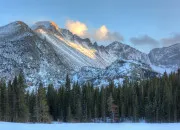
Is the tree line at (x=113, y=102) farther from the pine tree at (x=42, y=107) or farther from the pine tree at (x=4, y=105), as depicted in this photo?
the pine tree at (x=4, y=105)

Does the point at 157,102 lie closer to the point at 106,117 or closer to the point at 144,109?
the point at 144,109

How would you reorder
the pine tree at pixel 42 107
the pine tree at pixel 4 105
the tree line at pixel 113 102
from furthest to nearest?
the tree line at pixel 113 102, the pine tree at pixel 42 107, the pine tree at pixel 4 105

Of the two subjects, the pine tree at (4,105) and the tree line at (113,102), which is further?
the tree line at (113,102)

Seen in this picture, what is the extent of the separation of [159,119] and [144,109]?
919cm

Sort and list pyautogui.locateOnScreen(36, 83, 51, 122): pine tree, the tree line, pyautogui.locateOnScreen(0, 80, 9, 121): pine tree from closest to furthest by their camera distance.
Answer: pyautogui.locateOnScreen(0, 80, 9, 121): pine tree < pyautogui.locateOnScreen(36, 83, 51, 122): pine tree < the tree line

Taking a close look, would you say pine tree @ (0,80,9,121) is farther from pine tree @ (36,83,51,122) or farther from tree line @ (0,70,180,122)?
pine tree @ (36,83,51,122)


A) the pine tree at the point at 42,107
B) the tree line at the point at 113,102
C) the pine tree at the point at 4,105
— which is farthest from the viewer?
the tree line at the point at 113,102

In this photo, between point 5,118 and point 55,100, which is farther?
point 55,100

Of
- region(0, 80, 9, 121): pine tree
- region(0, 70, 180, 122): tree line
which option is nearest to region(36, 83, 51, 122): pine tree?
region(0, 70, 180, 122): tree line

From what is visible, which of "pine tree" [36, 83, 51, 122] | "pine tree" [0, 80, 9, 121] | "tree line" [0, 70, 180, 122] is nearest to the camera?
"pine tree" [0, 80, 9, 121]

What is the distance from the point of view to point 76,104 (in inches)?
5782

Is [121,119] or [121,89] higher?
[121,89]

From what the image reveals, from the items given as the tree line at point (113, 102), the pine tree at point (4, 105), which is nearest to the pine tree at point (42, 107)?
the tree line at point (113, 102)
